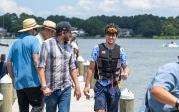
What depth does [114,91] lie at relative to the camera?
8.91 metres

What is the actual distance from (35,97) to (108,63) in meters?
1.20

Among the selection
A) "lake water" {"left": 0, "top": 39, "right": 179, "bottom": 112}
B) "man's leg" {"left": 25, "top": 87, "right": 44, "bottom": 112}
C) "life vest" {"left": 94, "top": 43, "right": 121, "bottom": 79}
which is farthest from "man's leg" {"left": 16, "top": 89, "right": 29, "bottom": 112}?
"lake water" {"left": 0, "top": 39, "right": 179, "bottom": 112}

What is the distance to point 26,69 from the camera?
8.89 meters

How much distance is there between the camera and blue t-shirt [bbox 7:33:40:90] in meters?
8.84

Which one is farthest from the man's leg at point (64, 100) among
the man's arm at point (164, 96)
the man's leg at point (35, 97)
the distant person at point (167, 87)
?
the man's arm at point (164, 96)

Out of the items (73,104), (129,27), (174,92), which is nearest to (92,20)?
(129,27)

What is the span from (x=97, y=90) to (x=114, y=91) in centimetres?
25

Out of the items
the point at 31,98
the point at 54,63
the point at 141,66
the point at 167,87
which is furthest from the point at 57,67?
the point at 141,66

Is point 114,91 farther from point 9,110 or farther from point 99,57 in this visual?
point 9,110

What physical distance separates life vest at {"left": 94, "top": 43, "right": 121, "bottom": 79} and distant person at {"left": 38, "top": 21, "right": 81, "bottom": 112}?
2.12ft

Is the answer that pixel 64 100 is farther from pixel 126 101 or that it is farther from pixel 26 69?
pixel 126 101

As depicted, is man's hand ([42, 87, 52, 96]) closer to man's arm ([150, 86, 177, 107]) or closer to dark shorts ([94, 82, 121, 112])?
dark shorts ([94, 82, 121, 112])

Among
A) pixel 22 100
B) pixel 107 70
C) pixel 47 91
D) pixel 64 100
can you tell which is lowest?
pixel 22 100

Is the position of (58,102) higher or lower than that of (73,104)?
higher
